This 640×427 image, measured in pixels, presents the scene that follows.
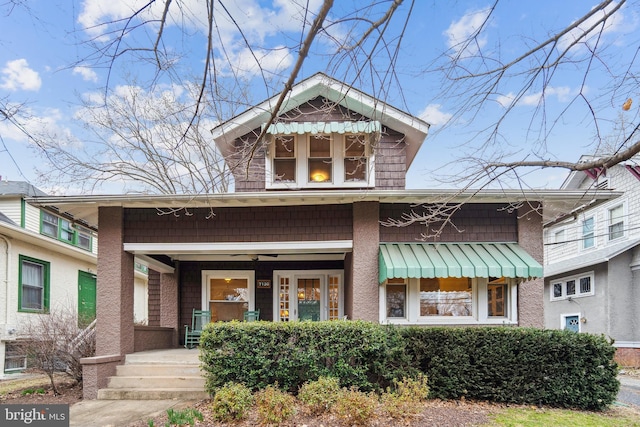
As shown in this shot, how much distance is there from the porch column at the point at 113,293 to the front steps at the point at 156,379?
0.30 meters

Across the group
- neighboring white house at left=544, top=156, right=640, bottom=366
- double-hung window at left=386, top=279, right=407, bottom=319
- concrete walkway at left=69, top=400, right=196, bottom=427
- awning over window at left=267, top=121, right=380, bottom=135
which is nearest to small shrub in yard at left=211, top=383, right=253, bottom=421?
concrete walkway at left=69, top=400, right=196, bottom=427

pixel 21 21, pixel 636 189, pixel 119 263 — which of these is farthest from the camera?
pixel 636 189

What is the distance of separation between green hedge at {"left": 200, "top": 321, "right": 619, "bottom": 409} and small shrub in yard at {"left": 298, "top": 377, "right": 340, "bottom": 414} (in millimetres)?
719

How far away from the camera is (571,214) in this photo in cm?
856

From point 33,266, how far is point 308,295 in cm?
853

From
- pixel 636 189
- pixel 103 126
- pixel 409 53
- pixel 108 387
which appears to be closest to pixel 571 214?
pixel 409 53

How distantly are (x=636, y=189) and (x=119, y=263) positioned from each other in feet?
52.7

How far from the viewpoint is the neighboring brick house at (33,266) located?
11453 millimetres

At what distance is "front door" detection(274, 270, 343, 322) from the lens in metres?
11.0

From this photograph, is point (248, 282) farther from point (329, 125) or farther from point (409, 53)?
point (409, 53)

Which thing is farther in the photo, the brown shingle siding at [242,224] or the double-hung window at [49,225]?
the double-hung window at [49,225]

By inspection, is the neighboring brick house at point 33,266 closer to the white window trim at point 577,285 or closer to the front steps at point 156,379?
the front steps at point 156,379

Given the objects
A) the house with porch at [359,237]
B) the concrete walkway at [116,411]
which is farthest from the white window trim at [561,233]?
the concrete walkway at [116,411]

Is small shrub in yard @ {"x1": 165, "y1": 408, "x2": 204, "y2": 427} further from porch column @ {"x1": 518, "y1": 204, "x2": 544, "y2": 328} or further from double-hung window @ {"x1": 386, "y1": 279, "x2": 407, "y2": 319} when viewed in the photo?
porch column @ {"x1": 518, "y1": 204, "x2": 544, "y2": 328}
